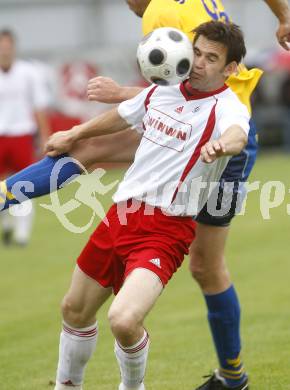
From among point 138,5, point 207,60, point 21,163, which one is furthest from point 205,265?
point 21,163

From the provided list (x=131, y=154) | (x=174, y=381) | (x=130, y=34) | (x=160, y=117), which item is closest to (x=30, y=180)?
(x=131, y=154)

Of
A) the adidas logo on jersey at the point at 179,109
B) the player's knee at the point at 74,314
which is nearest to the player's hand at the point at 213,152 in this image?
the adidas logo on jersey at the point at 179,109

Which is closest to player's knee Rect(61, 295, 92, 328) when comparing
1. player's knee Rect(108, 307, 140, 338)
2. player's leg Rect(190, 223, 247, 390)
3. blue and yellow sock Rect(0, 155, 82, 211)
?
player's knee Rect(108, 307, 140, 338)

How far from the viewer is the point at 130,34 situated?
2555cm

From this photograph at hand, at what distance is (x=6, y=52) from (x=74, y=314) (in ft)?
27.5

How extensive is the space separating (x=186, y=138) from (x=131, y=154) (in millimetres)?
642

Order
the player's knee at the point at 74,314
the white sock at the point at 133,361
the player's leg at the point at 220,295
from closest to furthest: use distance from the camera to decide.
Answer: the white sock at the point at 133,361 → the player's knee at the point at 74,314 → the player's leg at the point at 220,295

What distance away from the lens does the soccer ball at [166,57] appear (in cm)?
493

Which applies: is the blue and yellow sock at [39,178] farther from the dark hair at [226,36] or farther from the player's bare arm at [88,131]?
the dark hair at [226,36]

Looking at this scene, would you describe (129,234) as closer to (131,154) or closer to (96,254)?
(96,254)

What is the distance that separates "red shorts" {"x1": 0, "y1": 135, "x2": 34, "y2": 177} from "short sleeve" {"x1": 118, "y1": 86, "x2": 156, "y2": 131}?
7.57m

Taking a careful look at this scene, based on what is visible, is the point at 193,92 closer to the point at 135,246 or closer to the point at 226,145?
the point at 226,145

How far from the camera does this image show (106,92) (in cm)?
553

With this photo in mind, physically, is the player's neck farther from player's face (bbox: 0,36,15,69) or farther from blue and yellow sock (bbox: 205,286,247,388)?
player's face (bbox: 0,36,15,69)
